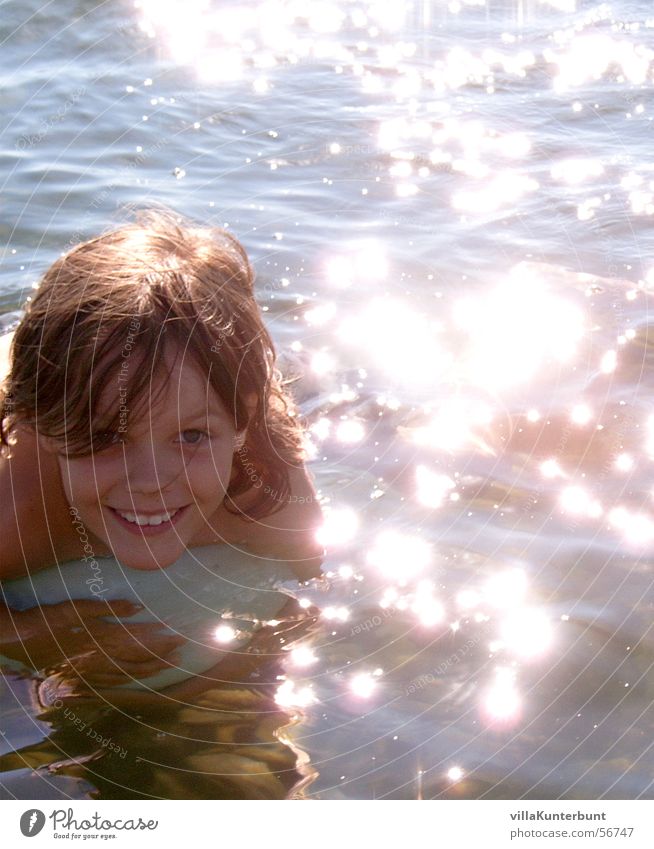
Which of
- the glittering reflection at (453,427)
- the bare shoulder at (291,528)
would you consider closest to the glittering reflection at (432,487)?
the glittering reflection at (453,427)

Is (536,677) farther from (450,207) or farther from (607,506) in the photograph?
(450,207)

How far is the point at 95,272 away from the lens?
3.23 metres

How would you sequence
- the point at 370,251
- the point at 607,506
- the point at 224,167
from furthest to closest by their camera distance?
the point at 224,167 < the point at 370,251 < the point at 607,506

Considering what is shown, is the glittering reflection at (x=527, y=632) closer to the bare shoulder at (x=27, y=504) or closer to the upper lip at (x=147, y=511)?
the upper lip at (x=147, y=511)

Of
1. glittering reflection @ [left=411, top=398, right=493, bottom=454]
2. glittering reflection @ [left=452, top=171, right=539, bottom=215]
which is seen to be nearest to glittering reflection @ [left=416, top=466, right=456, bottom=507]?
glittering reflection @ [left=411, top=398, right=493, bottom=454]

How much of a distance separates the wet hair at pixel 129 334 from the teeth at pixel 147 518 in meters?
0.23

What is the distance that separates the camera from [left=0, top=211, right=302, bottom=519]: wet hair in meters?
3.10

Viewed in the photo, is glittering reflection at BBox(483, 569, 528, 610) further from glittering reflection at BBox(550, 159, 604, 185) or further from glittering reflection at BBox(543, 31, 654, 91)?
glittering reflection at BBox(543, 31, 654, 91)

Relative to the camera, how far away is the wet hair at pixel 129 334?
310 centimetres

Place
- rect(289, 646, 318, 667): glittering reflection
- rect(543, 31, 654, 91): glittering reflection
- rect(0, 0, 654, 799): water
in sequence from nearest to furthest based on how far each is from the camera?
1. rect(0, 0, 654, 799): water
2. rect(289, 646, 318, 667): glittering reflection
3. rect(543, 31, 654, 91): glittering reflection

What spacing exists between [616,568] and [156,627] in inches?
52.8

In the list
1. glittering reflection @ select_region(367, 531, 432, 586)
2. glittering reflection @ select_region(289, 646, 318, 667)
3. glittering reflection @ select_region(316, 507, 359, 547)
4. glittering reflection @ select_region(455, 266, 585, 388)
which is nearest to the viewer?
glittering reflection @ select_region(289, 646, 318, 667)
